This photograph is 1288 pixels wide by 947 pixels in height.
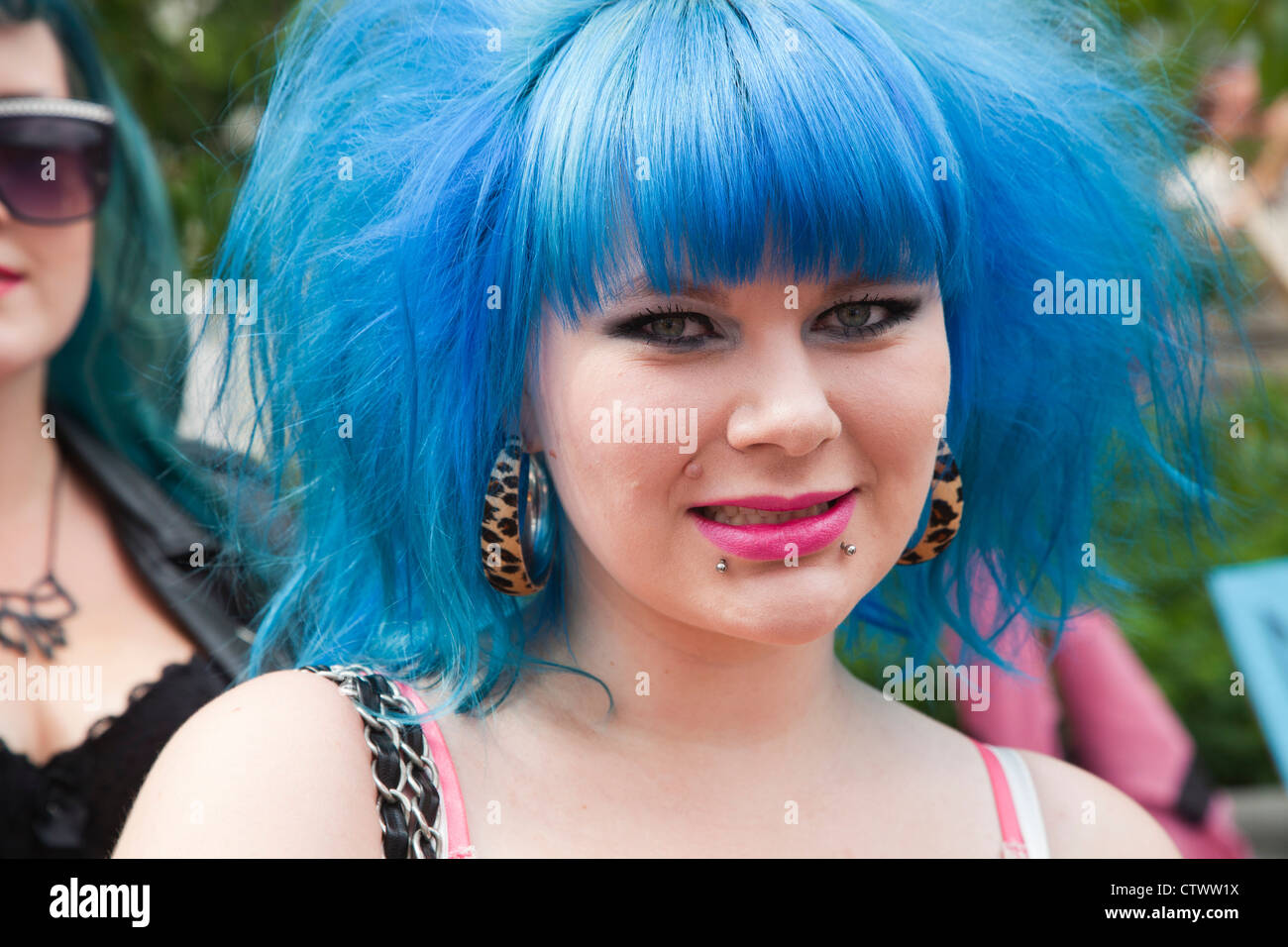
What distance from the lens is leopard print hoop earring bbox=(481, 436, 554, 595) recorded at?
165cm

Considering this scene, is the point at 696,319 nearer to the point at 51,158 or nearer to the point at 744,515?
the point at 744,515

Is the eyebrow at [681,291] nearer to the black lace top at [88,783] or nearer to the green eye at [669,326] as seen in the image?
A: the green eye at [669,326]

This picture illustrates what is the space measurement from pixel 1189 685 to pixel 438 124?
13.8 ft

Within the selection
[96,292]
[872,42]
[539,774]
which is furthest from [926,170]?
[96,292]

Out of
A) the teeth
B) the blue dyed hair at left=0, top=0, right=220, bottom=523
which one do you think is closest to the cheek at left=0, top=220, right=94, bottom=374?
the blue dyed hair at left=0, top=0, right=220, bottom=523

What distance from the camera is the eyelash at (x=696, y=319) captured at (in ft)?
4.82

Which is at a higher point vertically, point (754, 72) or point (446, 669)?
point (754, 72)

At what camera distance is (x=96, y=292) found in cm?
255

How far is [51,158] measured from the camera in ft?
7.35

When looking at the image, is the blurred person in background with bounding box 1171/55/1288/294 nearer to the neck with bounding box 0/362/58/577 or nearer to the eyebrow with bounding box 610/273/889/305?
the eyebrow with bounding box 610/273/889/305

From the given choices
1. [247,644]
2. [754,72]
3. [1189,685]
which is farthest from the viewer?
[1189,685]

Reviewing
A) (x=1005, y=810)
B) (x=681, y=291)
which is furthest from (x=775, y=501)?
(x=1005, y=810)
